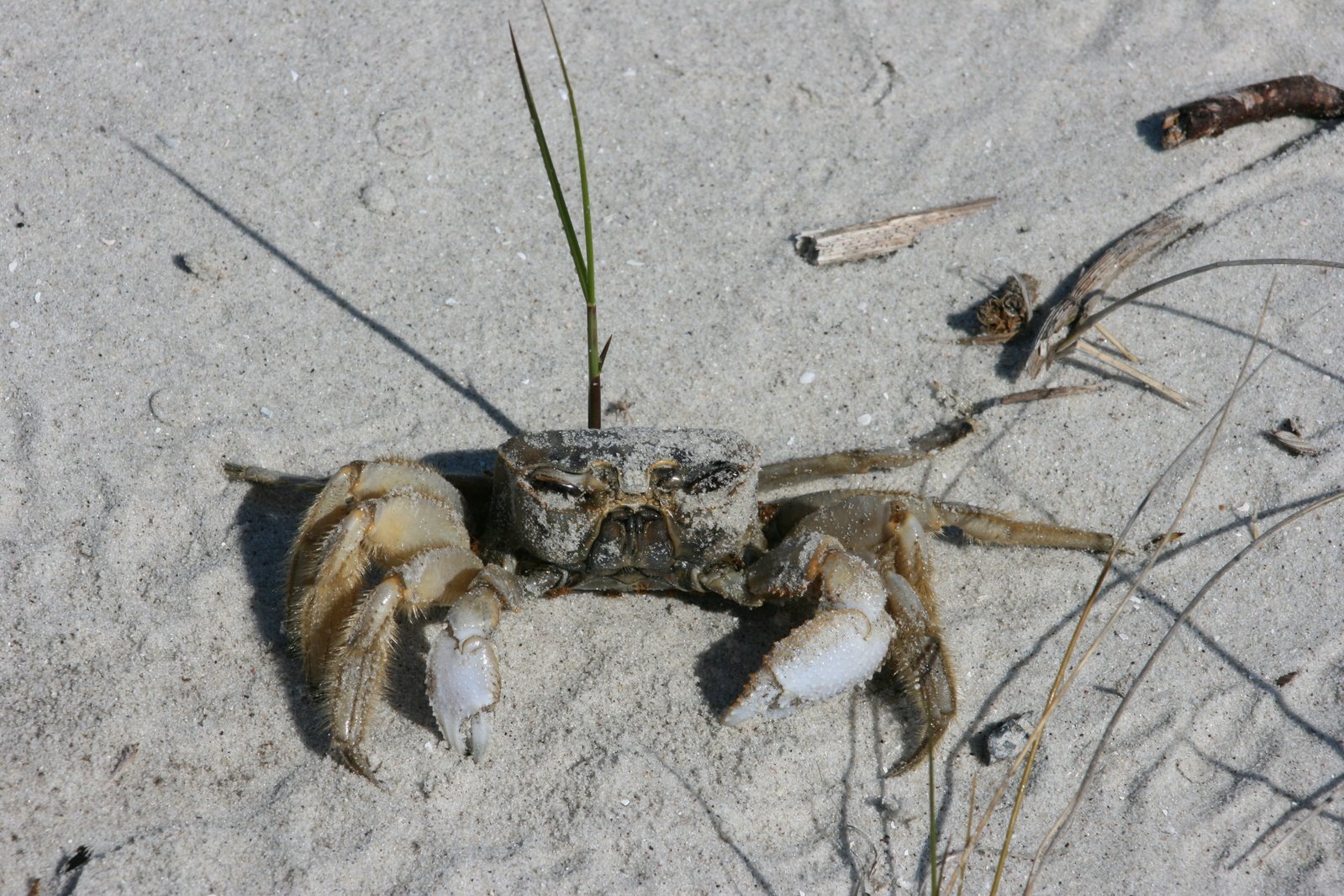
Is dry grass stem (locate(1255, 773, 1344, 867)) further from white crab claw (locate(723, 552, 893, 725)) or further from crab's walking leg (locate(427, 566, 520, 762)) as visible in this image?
crab's walking leg (locate(427, 566, 520, 762))

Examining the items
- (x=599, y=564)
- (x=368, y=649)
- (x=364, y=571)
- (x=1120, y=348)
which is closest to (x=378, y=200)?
(x=364, y=571)

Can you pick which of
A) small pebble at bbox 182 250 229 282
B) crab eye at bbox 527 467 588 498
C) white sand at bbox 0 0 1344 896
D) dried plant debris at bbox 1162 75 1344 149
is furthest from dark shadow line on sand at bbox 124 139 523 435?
dried plant debris at bbox 1162 75 1344 149

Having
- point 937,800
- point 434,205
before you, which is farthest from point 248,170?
point 937,800

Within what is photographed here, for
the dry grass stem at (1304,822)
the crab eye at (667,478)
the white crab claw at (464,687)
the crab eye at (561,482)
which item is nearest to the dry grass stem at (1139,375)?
the dry grass stem at (1304,822)

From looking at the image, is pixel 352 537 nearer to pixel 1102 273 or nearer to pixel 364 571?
pixel 364 571

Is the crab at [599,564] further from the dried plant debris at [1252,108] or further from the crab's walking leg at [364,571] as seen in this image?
the dried plant debris at [1252,108]
